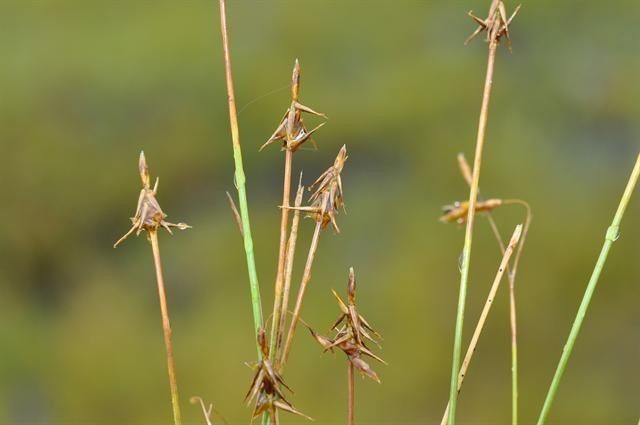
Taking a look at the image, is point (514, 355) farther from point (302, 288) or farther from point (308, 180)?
point (308, 180)

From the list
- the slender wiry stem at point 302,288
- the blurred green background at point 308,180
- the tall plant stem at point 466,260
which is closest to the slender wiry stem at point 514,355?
the tall plant stem at point 466,260

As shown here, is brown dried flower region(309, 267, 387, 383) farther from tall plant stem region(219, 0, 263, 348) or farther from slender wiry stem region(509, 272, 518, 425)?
slender wiry stem region(509, 272, 518, 425)

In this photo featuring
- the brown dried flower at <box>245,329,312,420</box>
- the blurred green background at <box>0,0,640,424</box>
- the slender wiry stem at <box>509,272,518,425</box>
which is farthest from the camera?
the blurred green background at <box>0,0,640,424</box>

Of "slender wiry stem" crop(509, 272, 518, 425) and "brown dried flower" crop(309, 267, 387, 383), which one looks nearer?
"brown dried flower" crop(309, 267, 387, 383)

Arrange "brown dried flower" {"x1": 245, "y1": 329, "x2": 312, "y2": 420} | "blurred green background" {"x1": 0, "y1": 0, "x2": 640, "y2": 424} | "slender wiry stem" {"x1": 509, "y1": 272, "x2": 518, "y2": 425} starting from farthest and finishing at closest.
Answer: "blurred green background" {"x1": 0, "y1": 0, "x2": 640, "y2": 424} → "slender wiry stem" {"x1": 509, "y1": 272, "x2": 518, "y2": 425} → "brown dried flower" {"x1": 245, "y1": 329, "x2": 312, "y2": 420}

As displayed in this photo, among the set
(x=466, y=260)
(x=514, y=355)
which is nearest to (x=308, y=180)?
(x=514, y=355)

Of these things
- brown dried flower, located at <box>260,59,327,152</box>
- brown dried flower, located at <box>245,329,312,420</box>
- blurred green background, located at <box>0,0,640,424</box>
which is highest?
brown dried flower, located at <box>260,59,327,152</box>

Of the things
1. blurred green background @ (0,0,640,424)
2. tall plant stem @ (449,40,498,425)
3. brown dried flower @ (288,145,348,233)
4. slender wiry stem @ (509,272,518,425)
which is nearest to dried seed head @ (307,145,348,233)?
brown dried flower @ (288,145,348,233)

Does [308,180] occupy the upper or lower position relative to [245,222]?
lower
